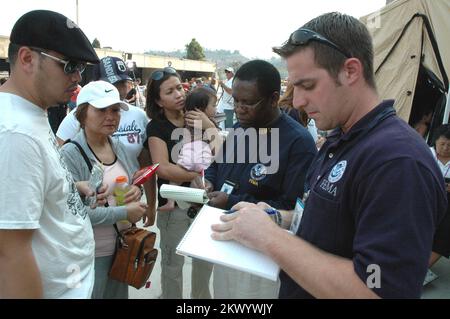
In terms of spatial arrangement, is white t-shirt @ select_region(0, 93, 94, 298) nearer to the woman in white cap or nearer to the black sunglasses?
the woman in white cap

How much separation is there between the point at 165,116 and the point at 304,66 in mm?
1915

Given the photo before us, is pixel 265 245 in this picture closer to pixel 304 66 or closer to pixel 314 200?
pixel 314 200

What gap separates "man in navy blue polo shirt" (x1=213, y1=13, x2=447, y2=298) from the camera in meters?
0.82

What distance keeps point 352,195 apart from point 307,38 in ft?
1.79

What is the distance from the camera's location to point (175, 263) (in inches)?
111

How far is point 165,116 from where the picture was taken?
2.87 m

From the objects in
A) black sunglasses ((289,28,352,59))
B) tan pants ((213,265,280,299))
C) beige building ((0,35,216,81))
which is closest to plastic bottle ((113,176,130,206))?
tan pants ((213,265,280,299))

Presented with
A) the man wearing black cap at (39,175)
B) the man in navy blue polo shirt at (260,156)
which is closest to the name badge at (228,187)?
the man in navy blue polo shirt at (260,156)

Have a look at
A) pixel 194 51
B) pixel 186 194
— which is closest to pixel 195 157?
pixel 186 194

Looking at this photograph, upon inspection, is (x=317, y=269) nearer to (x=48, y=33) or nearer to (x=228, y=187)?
(x=228, y=187)

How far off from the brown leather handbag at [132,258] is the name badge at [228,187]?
23.4 inches

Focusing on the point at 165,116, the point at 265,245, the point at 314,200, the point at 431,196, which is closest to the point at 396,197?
the point at 431,196

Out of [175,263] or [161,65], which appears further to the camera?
[161,65]

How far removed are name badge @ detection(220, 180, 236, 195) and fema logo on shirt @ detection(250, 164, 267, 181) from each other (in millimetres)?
151
